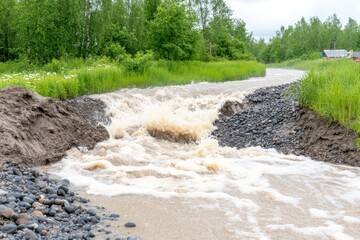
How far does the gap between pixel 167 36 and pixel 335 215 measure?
64.8 feet

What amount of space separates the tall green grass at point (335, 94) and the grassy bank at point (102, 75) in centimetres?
768

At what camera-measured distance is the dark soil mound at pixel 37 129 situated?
29.7ft

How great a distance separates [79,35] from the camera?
80.9ft

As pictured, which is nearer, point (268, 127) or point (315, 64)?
point (268, 127)

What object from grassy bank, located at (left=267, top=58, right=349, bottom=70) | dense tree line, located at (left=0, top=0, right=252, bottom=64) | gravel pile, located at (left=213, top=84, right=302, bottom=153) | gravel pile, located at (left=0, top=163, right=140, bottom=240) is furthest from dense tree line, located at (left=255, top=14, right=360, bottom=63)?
gravel pile, located at (left=0, top=163, right=140, bottom=240)

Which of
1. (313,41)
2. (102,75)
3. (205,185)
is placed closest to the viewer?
(205,185)

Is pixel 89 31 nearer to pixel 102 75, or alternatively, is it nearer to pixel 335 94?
pixel 102 75

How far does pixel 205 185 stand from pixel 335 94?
4.77 metres

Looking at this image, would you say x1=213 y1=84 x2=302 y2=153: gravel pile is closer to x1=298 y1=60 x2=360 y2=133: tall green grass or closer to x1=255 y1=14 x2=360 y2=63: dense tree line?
x1=298 y1=60 x2=360 y2=133: tall green grass

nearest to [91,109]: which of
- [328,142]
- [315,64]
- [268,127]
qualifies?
[268,127]

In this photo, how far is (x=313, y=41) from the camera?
94.3 m

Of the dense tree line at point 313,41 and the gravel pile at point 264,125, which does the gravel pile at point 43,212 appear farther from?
the dense tree line at point 313,41

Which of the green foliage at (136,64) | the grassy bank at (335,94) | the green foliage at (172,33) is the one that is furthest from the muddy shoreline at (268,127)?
the green foliage at (172,33)

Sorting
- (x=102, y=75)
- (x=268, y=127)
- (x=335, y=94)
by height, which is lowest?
(x=268, y=127)
